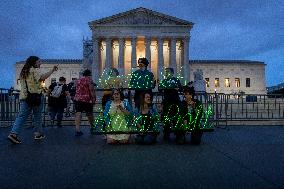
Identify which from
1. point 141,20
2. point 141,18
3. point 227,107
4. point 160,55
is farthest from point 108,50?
point 227,107

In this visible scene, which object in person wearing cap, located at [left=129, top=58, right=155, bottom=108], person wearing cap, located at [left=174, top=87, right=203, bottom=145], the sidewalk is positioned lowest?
the sidewalk

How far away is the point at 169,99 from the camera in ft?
33.2

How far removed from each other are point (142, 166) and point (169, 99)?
4.52 metres

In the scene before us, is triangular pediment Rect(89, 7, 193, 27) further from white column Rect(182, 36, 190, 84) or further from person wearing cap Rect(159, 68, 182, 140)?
person wearing cap Rect(159, 68, 182, 140)

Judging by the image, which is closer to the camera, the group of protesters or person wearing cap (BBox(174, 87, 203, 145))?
person wearing cap (BBox(174, 87, 203, 145))

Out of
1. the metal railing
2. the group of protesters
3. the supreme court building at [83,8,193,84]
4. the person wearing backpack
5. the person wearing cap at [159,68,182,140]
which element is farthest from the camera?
the supreme court building at [83,8,193,84]

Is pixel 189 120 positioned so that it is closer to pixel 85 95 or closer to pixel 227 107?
pixel 85 95

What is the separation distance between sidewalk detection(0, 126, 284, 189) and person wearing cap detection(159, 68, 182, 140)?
5.28ft

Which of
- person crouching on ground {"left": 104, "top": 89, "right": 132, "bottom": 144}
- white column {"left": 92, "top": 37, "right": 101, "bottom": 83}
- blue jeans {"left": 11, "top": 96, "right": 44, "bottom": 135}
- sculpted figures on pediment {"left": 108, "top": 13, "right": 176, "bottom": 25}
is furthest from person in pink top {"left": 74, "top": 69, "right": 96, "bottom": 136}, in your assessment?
sculpted figures on pediment {"left": 108, "top": 13, "right": 176, "bottom": 25}

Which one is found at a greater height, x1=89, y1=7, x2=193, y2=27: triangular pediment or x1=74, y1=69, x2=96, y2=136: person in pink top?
x1=89, y1=7, x2=193, y2=27: triangular pediment

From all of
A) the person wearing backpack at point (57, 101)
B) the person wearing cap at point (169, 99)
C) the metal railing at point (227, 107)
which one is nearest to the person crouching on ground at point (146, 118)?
the person wearing cap at point (169, 99)

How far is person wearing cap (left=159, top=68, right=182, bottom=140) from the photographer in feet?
32.0

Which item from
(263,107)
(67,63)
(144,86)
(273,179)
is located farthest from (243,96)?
(67,63)

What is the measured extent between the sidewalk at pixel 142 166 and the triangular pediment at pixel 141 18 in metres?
57.5
